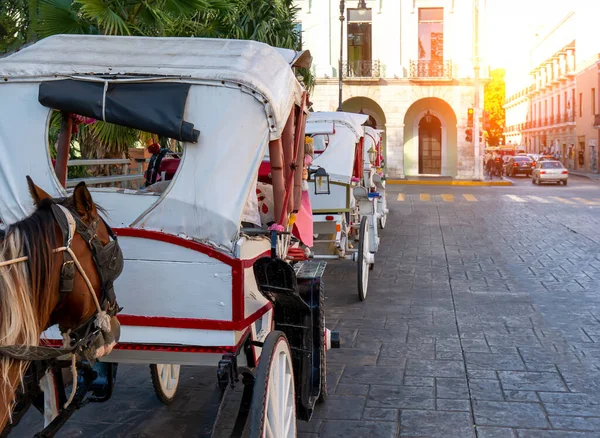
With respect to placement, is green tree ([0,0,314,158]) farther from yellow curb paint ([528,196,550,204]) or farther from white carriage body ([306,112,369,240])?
yellow curb paint ([528,196,550,204])

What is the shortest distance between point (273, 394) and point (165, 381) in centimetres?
209

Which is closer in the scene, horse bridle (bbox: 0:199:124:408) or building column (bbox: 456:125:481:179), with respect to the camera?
horse bridle (bbox: 0:199:124:408)

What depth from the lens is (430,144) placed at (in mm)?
41000

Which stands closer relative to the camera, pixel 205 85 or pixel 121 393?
pixel 205 85

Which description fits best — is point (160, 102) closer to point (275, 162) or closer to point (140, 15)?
point (275, 162)

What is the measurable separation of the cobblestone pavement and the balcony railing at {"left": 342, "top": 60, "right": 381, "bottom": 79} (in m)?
26.5

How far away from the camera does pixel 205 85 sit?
12.5 ft

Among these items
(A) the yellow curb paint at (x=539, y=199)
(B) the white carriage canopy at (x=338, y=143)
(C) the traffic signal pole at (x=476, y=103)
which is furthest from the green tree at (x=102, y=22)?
(C) the traffic signal pole at (x=476, y=103)

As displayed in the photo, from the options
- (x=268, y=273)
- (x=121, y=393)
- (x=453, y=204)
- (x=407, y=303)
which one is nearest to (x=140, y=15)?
(x=407, y=303)

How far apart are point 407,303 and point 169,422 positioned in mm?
4428

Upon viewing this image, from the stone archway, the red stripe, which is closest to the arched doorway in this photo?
the stone archway

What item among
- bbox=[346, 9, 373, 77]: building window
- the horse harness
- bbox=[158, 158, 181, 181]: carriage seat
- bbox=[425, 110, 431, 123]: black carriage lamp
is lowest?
the horse harness

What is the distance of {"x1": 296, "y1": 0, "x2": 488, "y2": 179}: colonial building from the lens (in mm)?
38188

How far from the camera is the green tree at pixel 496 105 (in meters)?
92.4
